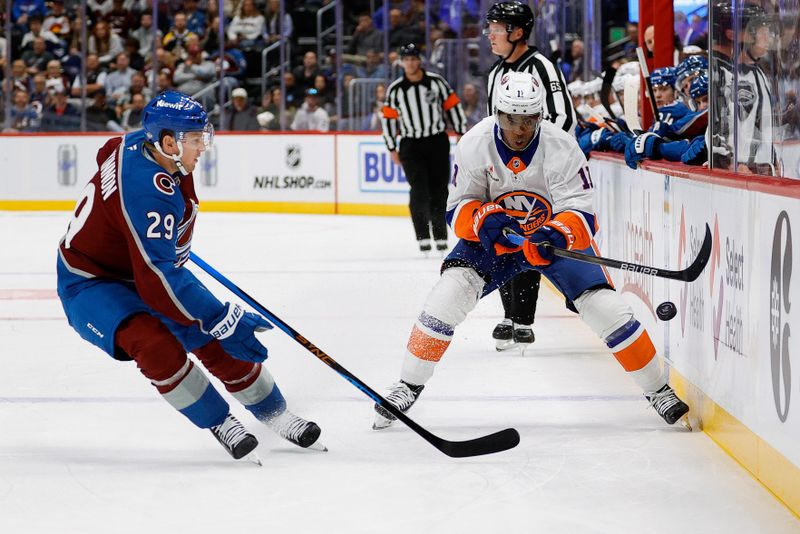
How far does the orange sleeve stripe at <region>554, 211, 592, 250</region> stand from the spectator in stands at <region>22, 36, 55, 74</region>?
10.6m

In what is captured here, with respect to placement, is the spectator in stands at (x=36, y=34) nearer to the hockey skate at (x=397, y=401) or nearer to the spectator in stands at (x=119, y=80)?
the spectator in stands at (x=119, y=80)

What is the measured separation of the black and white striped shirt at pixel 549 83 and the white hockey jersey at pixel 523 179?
1.22 metres

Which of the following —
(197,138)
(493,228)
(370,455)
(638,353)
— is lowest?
(370,455)

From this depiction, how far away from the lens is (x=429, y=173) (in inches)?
322

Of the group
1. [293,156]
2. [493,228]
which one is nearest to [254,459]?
[493,228]

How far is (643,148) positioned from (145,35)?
9.77 metres

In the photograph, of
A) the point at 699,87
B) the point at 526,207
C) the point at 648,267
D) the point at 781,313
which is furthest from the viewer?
the point at 699,87

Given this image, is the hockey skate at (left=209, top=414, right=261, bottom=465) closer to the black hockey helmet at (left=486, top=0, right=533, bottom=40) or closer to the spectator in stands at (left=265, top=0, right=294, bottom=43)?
the black hockey helmet at (left=486, top=0, right=533, bottom=40)

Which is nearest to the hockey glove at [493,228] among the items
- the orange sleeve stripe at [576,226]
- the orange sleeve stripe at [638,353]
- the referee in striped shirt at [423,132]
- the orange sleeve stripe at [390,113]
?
the orange sleeve stripe at [576,226]

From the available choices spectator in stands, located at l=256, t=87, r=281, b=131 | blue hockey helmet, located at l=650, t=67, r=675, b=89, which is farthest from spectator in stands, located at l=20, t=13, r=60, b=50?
blue hockey helmet, located at l=650, t=67, r=675, b=89

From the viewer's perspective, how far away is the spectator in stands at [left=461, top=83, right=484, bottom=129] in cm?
1120

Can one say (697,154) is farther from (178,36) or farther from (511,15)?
(178,36)

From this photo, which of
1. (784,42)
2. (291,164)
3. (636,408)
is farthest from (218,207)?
(784,42)

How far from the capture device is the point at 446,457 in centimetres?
325
